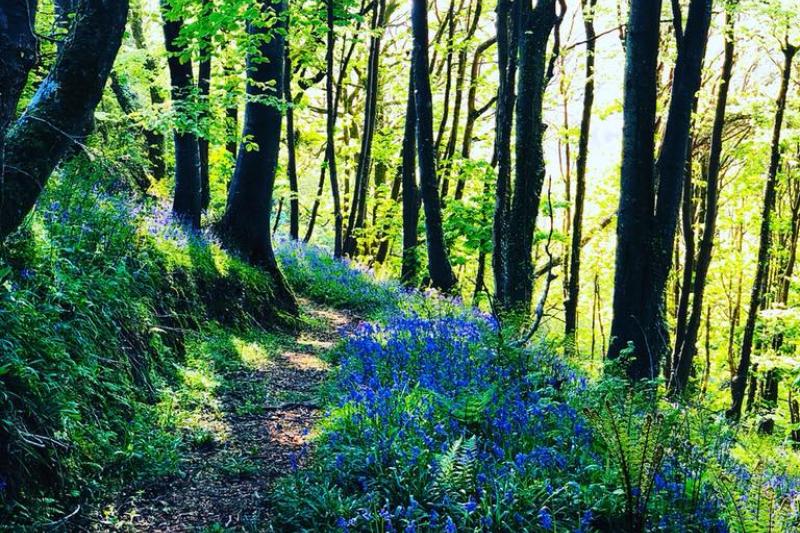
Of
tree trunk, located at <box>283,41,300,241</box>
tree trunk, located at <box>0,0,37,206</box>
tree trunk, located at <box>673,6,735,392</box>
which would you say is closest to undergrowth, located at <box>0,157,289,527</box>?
tree trunk, located at <box>0,0,37,206</box>

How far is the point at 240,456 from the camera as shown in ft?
16.0

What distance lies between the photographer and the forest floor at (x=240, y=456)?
383 cm

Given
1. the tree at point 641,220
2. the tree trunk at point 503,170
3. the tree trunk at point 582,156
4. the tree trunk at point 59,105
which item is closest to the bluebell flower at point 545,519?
the tree trunk at point 59,105

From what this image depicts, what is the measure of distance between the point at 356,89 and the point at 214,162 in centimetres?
995

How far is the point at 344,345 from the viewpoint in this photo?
26.7ft

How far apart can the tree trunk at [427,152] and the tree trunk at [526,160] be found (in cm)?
464

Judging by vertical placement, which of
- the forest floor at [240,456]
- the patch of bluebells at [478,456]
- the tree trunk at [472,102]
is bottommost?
the forest floor at [240,456]

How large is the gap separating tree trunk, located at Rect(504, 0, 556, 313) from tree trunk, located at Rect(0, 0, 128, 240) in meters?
6.08

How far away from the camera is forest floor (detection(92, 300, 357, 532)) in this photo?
12.6ft

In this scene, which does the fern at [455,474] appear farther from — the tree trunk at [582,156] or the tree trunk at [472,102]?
the tree trunk at [472,102]

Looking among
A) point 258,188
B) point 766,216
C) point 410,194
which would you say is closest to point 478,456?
point 258,188

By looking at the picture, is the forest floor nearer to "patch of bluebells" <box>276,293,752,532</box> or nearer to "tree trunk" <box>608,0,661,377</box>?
"patch of bluebells" <box>276,293,752,532</box>

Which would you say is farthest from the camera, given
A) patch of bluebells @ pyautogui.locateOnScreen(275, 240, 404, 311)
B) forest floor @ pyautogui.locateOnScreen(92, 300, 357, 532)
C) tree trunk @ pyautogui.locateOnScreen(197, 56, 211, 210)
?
patch of bluebells @ pyautogui.locateOnScreen(275, 240, 404, 311)

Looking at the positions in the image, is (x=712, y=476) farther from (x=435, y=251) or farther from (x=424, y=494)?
(x=435, y=251)
